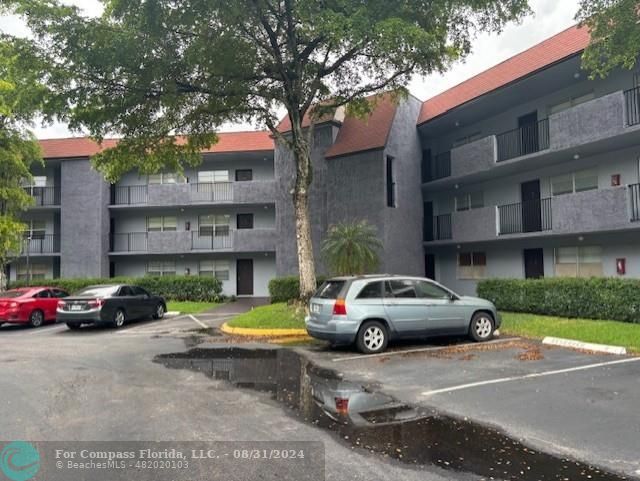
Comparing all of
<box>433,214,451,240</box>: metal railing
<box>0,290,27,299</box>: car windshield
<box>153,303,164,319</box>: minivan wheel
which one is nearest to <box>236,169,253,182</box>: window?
<box>153,303,164,319</box>: minivan wheel

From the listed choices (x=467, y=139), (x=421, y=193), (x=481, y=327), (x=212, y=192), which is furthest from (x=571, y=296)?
(x=212, y=192)

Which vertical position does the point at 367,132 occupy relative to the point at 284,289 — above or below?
above

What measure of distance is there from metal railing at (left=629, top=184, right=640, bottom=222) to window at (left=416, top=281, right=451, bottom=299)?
7.20m

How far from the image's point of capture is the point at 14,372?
867 centimetres

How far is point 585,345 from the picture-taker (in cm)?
1020

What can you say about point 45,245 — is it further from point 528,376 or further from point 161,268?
point 528,376

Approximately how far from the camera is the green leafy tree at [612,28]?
32.8ft

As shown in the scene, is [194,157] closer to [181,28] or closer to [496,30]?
[181,28]

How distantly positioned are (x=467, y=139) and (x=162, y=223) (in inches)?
721

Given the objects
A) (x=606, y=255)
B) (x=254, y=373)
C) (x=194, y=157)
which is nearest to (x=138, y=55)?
(x=194, y=157)

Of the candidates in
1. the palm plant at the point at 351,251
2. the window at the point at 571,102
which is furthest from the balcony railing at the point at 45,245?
the window at the point at 571,102

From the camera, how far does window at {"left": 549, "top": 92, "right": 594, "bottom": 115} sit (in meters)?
16.6

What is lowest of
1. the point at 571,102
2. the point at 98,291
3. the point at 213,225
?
the point at 98,291

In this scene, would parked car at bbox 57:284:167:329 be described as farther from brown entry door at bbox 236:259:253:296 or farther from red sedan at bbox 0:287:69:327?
brown entry door at bbox 236:259:253:296
